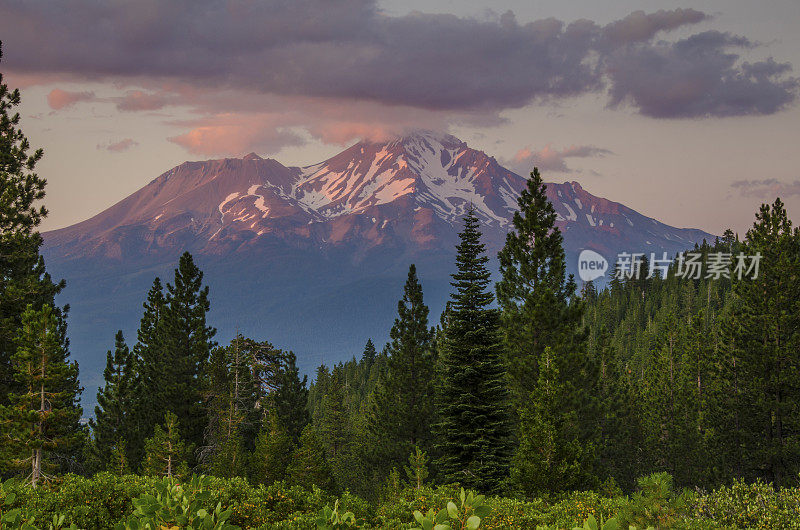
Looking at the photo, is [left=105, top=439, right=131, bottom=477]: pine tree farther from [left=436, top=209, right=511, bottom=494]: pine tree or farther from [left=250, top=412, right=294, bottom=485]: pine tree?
[left=436, top=209, right=511, bottom=494]: pine tree

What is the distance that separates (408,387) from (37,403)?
20.1 metres

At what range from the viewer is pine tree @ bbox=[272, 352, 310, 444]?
39344 mm

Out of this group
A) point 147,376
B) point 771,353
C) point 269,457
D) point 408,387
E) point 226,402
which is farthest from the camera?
point 147,376

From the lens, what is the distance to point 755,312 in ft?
109

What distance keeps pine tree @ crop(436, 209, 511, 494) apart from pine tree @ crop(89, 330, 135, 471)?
21264mm

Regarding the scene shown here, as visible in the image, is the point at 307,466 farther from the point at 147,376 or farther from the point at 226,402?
the point at 147,376

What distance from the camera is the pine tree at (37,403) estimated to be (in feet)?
68.1

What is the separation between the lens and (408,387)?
34.9 m

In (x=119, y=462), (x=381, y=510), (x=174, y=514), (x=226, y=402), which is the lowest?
(x=119, y=462)

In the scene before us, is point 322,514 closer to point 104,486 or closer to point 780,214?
point 104,486

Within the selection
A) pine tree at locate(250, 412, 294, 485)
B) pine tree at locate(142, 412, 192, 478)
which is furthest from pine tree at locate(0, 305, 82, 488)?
pine tree at locate(250, 412, 294, 485)

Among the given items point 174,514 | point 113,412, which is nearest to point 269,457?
point 113,412

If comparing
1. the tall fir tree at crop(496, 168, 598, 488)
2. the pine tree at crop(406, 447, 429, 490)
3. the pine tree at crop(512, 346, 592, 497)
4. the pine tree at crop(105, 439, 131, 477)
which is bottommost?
the pine tree at crop(105, 439, 131, 477)

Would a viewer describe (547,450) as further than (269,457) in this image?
No
